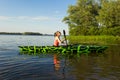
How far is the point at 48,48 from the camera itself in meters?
23.0

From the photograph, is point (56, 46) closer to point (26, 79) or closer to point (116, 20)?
point (26, 79)

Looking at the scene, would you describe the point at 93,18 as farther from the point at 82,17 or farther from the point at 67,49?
the point at 67,49

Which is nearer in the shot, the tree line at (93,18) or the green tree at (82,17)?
the tree line at (93,18)

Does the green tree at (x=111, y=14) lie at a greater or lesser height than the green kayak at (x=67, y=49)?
greater

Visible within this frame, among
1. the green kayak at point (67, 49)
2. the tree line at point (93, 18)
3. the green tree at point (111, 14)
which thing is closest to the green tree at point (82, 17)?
the tree line at point (93, 18)

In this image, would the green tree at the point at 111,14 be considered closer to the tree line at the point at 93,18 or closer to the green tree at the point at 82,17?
the tree line at the point at 93,18

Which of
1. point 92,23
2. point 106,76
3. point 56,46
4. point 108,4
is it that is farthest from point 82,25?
point 106,76

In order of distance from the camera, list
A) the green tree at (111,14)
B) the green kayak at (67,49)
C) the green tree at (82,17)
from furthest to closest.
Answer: the green tree at (82,17)
the green tree at (111,14)
the green kayak at (67,49)

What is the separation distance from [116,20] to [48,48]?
134 feet

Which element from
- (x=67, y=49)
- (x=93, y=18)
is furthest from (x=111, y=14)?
(x=67, y=49)

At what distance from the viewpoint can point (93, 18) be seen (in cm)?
6850

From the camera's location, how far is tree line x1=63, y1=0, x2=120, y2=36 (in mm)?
59312

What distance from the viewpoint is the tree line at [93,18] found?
195ft

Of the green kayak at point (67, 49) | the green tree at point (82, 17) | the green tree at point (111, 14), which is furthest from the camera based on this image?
the green tree at point (82, 17)
